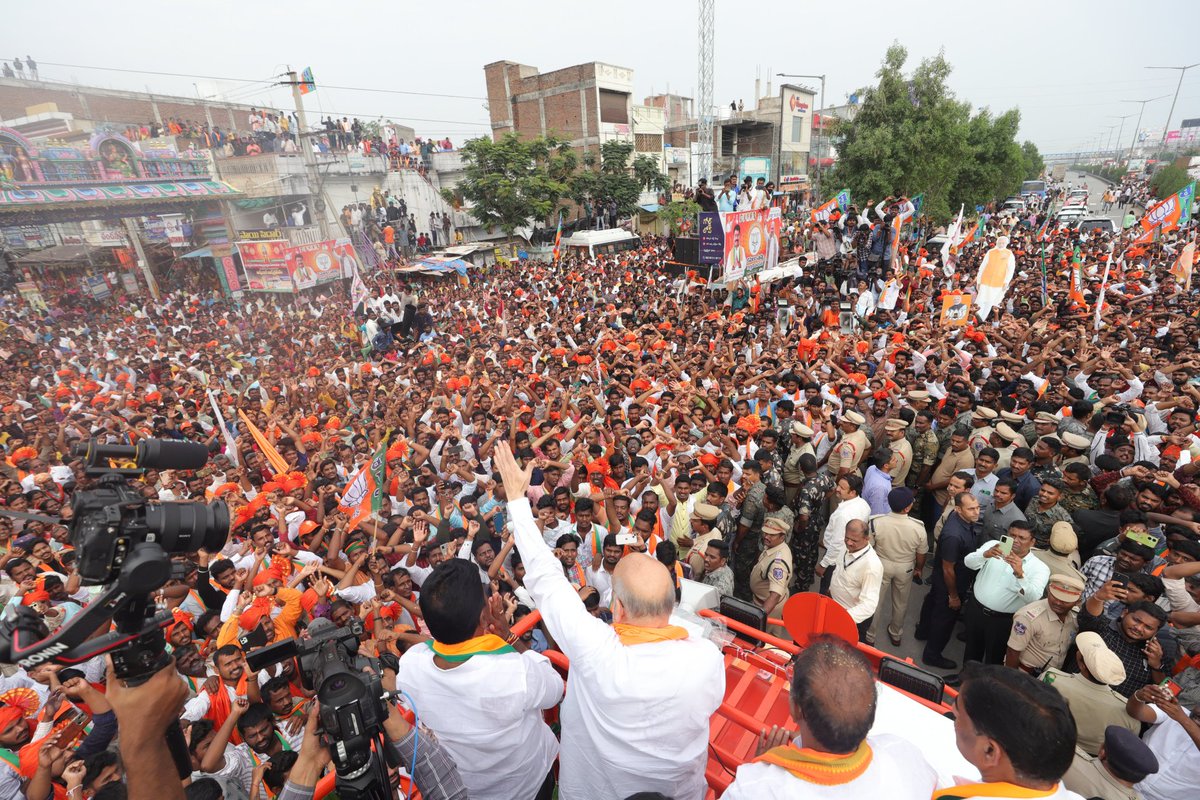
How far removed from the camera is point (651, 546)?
455cm

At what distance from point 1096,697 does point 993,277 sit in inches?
361

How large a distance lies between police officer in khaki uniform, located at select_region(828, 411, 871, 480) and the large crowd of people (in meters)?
0.04

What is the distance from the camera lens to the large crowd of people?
5.91ft

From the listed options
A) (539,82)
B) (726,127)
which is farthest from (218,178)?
(726,127)

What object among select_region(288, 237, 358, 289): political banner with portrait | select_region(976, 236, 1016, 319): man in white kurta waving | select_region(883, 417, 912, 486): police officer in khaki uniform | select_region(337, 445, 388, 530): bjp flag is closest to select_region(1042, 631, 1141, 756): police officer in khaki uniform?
select_region(883, 417, 912, 486): police officer in khaki uniform

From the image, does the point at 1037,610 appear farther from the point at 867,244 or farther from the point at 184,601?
the point at 867,244

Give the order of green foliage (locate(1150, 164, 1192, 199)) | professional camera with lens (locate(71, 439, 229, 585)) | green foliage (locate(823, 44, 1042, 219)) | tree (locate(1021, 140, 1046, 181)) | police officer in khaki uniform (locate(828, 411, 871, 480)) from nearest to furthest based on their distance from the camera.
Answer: professional camera with lens (locate(71, 439, 229, 585)) → police officer in khaki uniform (locate(828, 411, 871, 480)) → green foliage (locate(823, 44, 1042, 219)) → green foliage (locate(1150, 164, 1192, 199)) → tree (locate(1021, 140, 1046, 181))

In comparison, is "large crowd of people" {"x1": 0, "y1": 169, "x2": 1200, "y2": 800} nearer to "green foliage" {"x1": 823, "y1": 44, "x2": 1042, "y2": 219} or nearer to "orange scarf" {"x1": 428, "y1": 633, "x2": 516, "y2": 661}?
"orange scarf" {"x1": 428, "y1": 633, "x2": 516, "y2": 661}

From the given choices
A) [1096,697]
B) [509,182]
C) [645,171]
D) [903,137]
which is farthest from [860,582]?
[645,171]

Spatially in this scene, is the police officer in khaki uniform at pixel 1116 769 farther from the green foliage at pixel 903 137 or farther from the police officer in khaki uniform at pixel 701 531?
the green foliage at pixel 903 137

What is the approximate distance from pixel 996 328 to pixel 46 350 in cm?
2073

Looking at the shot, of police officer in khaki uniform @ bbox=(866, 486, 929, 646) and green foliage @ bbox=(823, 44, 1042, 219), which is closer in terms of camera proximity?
police officer in khaki uniform @ bbox=(866, 486, 929, 646)

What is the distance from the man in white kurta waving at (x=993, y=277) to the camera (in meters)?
9.80

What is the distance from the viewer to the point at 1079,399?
5.99m
